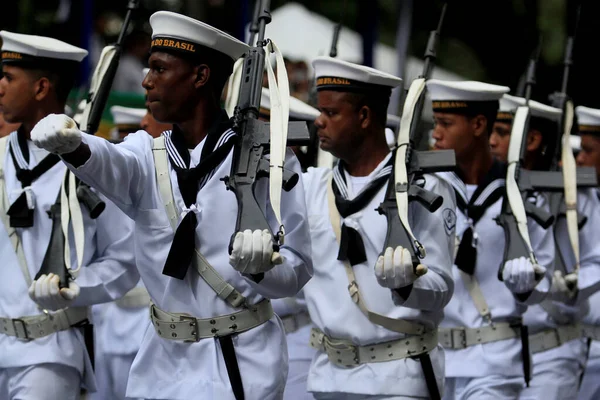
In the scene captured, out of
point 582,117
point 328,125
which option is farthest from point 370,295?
point 582,117

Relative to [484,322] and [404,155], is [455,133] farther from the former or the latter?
[404,155]

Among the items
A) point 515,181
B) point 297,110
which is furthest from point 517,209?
point 297,110

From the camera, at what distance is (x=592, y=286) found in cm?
941

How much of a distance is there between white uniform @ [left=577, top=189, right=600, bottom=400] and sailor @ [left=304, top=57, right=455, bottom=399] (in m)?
2.20

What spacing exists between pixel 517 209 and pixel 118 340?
9.87 ft

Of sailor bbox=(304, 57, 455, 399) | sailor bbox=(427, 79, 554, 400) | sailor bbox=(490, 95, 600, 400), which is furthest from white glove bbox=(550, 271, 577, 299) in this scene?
sailor bbox=(304, 57, 455, 399)

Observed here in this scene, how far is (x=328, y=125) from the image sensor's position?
7766mm

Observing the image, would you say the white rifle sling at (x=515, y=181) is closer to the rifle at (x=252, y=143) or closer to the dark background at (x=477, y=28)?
the rifle at (x=252, y=143)

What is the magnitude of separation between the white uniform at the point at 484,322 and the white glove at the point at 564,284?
0.32m

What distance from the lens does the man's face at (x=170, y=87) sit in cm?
646

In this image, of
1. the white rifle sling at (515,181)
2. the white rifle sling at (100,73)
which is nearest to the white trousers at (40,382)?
the white rifle sling at (100,73)

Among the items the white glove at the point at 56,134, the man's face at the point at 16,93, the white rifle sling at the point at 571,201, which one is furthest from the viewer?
the white rifle sling at the point at 571,201

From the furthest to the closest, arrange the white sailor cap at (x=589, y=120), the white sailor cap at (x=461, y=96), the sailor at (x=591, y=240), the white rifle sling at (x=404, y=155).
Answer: the white sailor cap at (x=589, y=120)
the sailor at (x=591, y=240)
the white sailor cap at (x=461, y=96)
the white rifle sling at (x=404, y=155)

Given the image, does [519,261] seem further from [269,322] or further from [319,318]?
[269,322]
